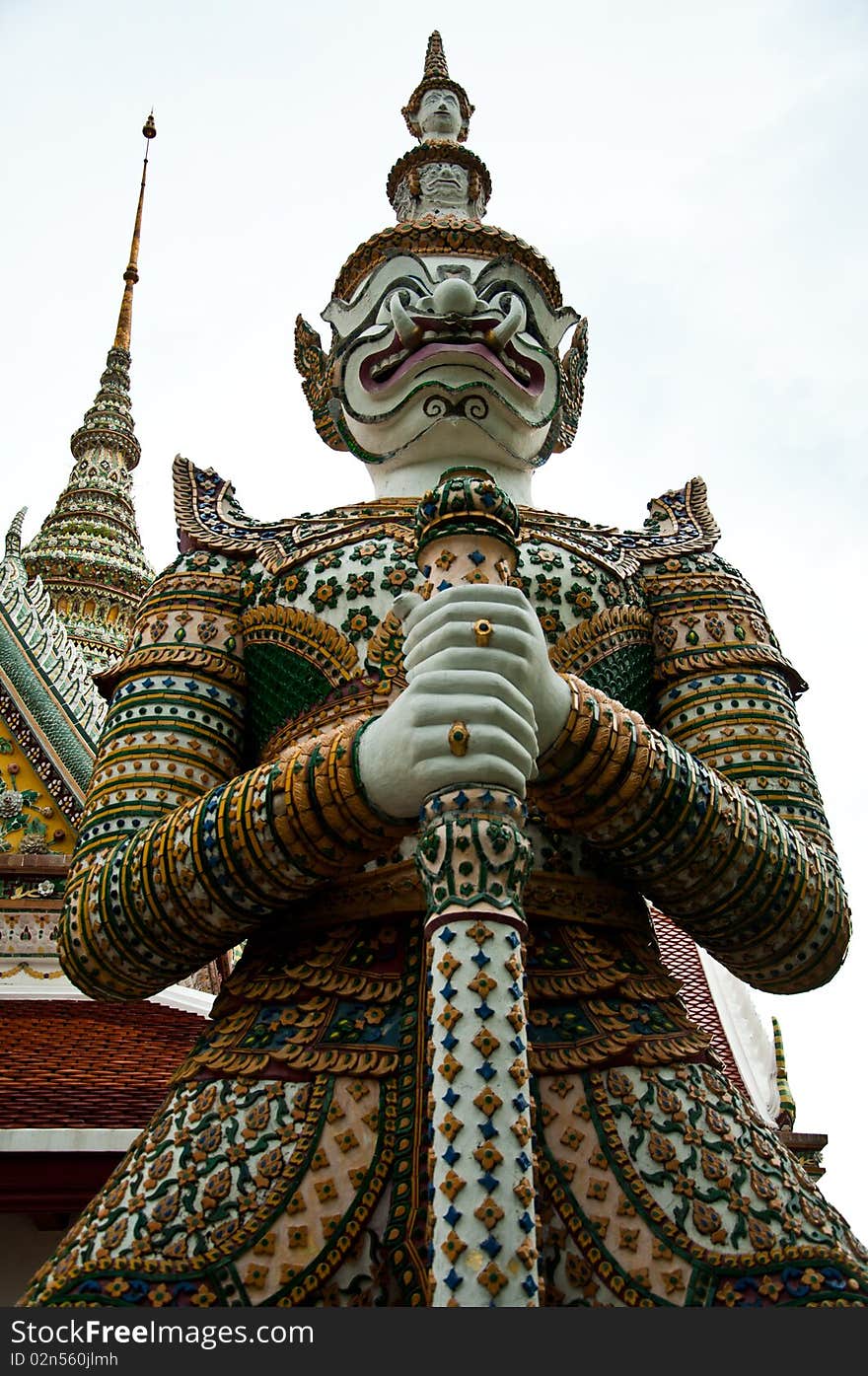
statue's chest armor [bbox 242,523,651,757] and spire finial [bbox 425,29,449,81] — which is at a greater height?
spire finial [bbox 425,29,449,81]

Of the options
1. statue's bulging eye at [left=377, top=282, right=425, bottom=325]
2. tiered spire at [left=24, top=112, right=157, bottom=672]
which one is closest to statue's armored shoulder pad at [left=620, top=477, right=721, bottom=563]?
statue's bulging eye at [left=377, top=282, right=425, bottom=325]

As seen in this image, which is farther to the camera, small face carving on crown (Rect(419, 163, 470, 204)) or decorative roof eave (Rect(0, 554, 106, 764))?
decorative roof eave (Rect(0, 554, 106, 764))

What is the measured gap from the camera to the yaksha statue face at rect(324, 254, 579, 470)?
3.34 m

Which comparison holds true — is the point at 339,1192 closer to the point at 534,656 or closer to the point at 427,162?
the point at 534,656

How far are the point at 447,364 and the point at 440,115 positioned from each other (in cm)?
190

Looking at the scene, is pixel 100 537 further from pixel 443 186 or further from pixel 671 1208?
pixel 671 1208

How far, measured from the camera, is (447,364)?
3.34m

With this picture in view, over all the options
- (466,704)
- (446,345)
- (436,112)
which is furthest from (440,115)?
(466,704)

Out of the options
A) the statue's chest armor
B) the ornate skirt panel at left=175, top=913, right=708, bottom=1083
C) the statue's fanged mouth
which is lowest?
the ornate skirt panel at left=175, top=913, right=708, bottom=1083

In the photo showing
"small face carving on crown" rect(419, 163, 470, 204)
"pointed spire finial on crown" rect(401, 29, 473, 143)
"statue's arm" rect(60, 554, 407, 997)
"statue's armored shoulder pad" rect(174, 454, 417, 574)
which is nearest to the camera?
"statue's arm" rect(60, 554, 407, 997)

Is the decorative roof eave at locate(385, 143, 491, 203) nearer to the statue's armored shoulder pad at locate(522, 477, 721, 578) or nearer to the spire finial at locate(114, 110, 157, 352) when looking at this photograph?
the statue's armored shoulder pad at locate(522, 477, 721, 578)

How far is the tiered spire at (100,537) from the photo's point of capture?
483 inches

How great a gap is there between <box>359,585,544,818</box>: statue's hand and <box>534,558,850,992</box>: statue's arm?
0.20 meters

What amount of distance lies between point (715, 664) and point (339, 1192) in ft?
5.10
